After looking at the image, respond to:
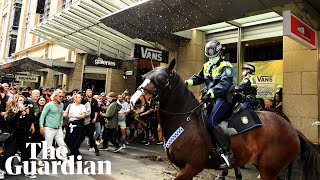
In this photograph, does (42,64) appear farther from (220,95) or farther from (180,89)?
(220,95)

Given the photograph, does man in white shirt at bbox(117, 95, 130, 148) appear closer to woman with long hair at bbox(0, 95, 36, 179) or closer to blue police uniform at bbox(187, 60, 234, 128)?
woman with long hair at bbox(0, 95, 36, 179)

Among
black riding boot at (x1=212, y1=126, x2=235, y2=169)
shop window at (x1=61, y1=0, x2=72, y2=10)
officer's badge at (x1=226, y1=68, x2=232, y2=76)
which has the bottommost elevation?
black riding boot at (x1=212, y1=126, x2=235, y2=169)

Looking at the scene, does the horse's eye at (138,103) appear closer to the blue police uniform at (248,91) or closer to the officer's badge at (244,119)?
the officer's badge at (244,119)

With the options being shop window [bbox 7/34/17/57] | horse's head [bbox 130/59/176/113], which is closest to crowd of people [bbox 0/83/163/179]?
horse's head [bbox 130/59/176/113]

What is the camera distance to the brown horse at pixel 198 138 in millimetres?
3783

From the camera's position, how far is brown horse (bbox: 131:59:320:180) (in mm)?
3783

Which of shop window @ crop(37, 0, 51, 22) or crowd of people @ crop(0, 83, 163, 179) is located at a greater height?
shop window @ crop(37, 0, 51, 22)

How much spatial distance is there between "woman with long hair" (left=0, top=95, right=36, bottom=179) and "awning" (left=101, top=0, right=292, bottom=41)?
492cm

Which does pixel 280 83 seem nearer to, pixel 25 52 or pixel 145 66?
pixel 145 66

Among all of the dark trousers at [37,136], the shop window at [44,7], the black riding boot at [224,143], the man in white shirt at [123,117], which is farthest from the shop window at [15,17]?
the black riding boot at [224,143]

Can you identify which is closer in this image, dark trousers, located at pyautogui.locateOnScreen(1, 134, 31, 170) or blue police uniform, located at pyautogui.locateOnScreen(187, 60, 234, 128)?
blue police uniform, located at pyautogui.locateOnScreen(187, 60, 234, 128)

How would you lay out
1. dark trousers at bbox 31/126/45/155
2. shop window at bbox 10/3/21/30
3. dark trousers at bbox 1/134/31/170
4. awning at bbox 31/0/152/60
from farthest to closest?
shop window at bbox 10/3/21/30 → awning at bbox 31/0/152/60 → dark trousers at bbox 31/126/45/155 → dark trousers at bbox 1/134/31/170

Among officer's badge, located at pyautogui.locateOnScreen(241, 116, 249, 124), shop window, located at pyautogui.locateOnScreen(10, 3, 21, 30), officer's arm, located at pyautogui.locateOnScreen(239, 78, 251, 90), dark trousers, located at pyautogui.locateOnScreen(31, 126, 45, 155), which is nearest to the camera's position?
officer's badge, located at pyautogui.locateOnScreen(241, 116, 249, 124)

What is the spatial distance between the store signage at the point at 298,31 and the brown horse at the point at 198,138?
2596mm
